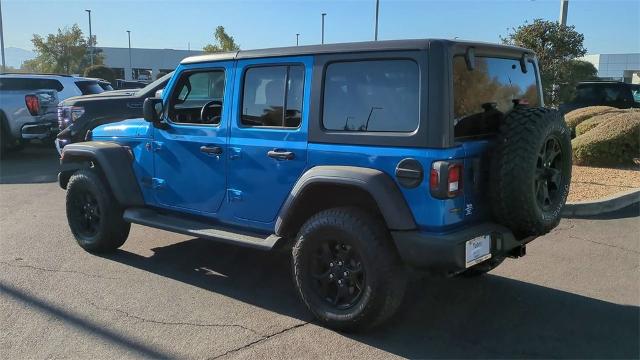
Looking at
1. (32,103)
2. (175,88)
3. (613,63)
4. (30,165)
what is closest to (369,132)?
(175,88)

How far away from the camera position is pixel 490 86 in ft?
12.6

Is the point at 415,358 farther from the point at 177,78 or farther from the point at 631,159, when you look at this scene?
the point at 631,159

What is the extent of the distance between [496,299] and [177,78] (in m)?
3.39

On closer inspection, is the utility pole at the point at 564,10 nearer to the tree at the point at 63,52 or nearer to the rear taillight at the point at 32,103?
the rear taillight at the point at 32,103

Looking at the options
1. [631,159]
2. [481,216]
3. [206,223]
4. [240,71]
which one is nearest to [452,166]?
[481,216]

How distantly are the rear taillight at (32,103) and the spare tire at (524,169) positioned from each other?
467 inches

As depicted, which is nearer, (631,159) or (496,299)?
(496,299)

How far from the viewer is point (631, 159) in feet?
31.0

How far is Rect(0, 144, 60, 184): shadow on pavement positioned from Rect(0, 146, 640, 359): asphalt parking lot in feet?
15.7

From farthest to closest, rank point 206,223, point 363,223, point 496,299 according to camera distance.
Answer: point 206,223 → point 496,299 → point 363,223

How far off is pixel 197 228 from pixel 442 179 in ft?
7.37

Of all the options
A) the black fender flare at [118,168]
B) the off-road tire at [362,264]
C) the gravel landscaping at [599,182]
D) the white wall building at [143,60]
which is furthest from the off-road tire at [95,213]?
the white wall building at [143,60]

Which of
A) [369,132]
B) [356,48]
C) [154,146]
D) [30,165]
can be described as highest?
[356,48]

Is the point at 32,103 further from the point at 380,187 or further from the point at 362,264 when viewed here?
the point at 380,187
